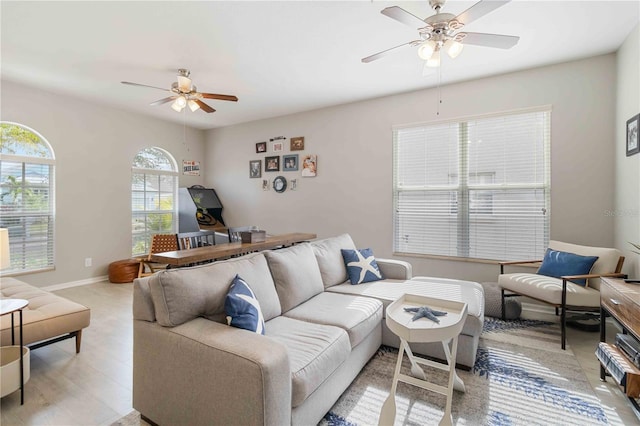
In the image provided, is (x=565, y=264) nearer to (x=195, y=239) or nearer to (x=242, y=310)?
(x=242, y=310)

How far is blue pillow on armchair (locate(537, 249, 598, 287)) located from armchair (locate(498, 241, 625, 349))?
0.05m

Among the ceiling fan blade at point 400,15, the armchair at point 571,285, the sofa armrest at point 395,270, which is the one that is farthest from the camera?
the sofa armrest at point 395,270

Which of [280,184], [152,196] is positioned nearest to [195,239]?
[280,184]

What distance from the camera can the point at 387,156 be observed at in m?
4.34

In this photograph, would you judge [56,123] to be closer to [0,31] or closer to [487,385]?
[0,31]

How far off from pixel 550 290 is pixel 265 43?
3.49 m

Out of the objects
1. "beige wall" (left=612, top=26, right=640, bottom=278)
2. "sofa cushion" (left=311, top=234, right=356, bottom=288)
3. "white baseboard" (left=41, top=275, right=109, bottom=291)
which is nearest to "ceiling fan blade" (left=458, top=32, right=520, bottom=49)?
"beige wall" (left=612, top=26, right=640, bottom=278)

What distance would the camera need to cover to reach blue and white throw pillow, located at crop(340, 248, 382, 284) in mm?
2977


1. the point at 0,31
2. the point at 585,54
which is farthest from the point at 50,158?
the point at 585,54

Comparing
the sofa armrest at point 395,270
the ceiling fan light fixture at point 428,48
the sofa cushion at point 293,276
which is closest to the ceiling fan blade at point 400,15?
the ceiling fan light fixture at point 428,48

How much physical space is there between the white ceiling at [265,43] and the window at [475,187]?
661 millimetres

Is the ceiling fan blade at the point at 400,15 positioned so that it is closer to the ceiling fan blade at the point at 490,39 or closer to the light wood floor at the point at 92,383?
the ceiling fan blade at the point at 490,39

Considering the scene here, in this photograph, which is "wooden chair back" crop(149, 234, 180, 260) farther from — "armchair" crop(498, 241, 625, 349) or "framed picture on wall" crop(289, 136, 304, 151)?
"armchair" crop(498, 241, 625, 349)

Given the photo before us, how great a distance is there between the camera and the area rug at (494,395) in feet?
5.71
